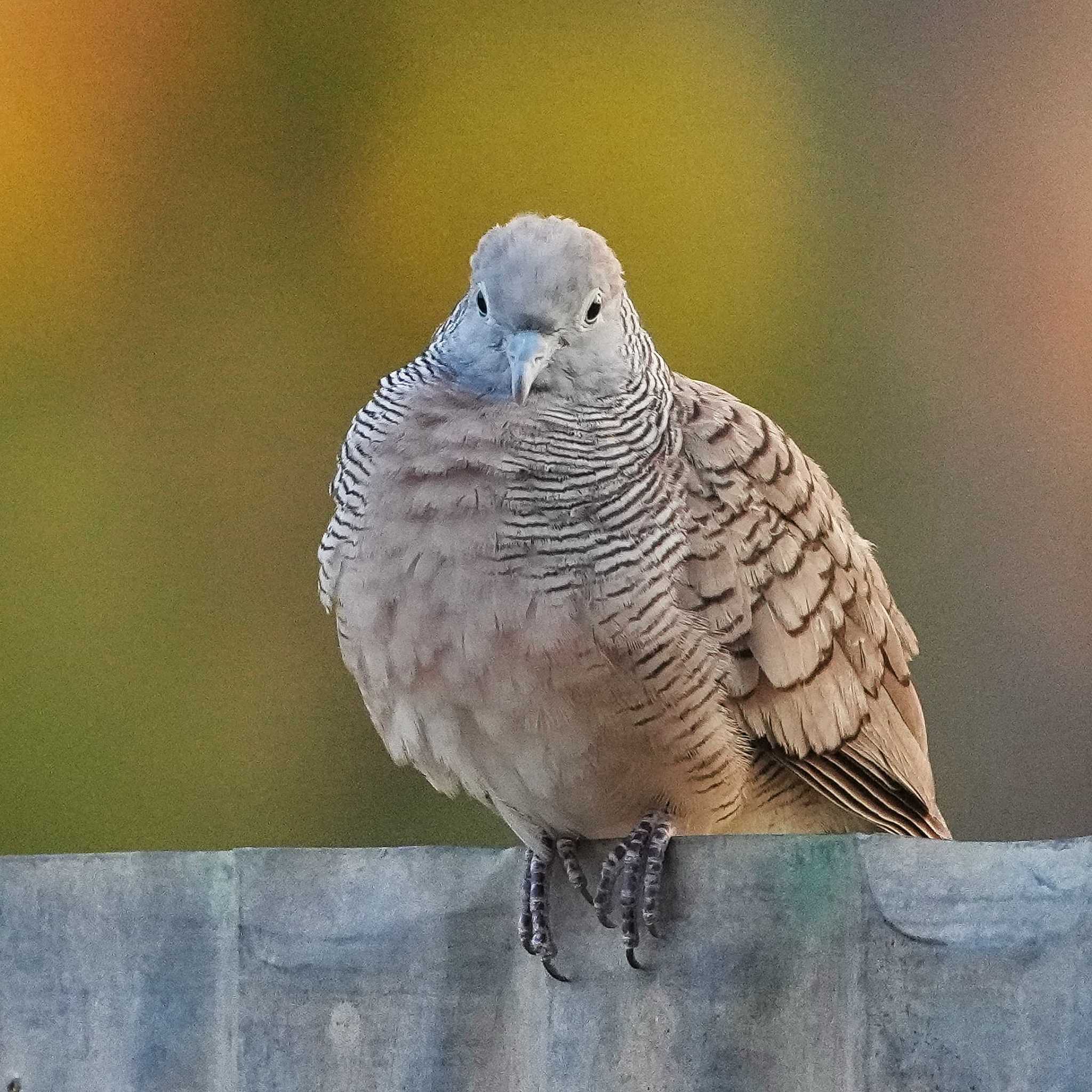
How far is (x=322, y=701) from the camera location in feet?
7.51

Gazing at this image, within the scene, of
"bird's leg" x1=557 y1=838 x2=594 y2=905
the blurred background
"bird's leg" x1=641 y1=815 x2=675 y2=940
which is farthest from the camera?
the blurred background

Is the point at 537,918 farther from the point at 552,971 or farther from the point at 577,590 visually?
the point at 577,590

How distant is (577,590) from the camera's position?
129 cm

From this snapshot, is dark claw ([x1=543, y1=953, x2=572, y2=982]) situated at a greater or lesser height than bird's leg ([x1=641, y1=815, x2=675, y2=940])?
lesser

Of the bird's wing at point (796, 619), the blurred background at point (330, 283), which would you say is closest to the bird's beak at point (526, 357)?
the bird's wing at point (796, 619)

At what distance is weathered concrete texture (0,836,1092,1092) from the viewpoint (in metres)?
1.01

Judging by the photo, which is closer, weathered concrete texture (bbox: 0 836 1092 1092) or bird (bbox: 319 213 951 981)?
weathered concrete texture (bbox: 0 836 1092 1092)

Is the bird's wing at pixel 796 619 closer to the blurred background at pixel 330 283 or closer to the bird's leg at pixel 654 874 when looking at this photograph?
the bird's leg at pixel 654 874

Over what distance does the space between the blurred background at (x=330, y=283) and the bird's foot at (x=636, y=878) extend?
925mm

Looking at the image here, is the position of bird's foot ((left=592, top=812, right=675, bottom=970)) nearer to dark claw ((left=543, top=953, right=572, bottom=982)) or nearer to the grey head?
dark claw ((left=543, top=953, right=572, bottom=982))

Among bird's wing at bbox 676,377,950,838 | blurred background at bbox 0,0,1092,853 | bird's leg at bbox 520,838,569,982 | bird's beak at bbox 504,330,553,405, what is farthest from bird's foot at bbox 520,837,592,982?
blurred background at bbox 0,0,1092,853

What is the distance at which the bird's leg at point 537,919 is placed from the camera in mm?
1248

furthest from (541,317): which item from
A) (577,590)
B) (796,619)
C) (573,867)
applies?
(573,867)

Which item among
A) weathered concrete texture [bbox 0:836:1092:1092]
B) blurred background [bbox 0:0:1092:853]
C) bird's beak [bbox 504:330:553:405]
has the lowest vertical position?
weathered concrete texture [bbox 0:836:1092:1092]
